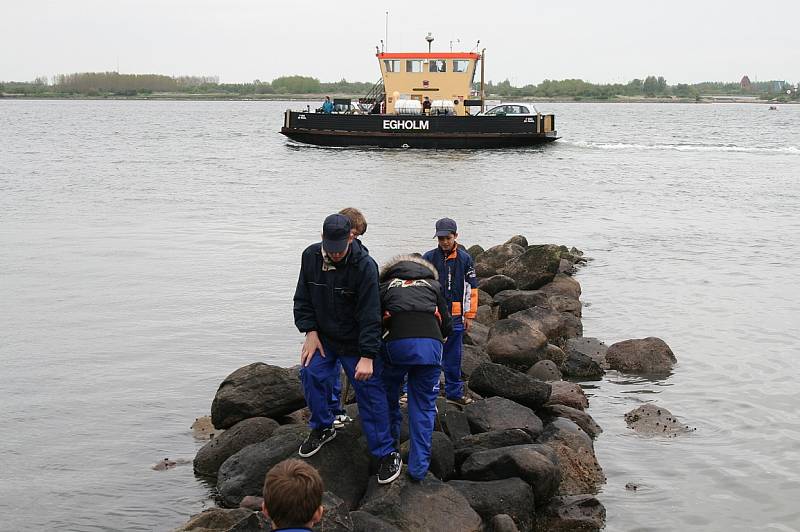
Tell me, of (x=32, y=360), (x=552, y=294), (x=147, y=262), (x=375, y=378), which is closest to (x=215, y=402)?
(x=375, y=378)

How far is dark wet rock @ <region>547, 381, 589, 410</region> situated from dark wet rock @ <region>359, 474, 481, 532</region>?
105 inches

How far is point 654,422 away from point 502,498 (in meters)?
2.99

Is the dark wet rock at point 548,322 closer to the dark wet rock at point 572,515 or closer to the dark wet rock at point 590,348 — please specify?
the dark wet rock at point 590,348

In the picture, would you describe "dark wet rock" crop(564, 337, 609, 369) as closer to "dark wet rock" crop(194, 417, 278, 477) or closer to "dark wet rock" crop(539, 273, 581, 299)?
"dark wet rock" crop(539, 273, 581, 299)

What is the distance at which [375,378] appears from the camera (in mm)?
6492

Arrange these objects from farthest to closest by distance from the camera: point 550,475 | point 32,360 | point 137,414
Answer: point 32,360 → point 137,414 → point 550,475

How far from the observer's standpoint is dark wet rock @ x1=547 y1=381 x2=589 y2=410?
9.02 meters

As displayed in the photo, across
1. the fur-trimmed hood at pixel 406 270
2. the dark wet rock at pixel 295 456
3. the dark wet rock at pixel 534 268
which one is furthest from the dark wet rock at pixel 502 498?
the dark wet rock at pixel 534 268

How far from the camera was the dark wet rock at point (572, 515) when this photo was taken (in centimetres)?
684

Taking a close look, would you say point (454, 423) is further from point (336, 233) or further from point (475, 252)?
point (475, 252)

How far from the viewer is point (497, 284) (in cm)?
1315

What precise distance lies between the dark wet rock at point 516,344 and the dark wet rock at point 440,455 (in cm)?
342

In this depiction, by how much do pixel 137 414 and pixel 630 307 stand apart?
7.97 metres

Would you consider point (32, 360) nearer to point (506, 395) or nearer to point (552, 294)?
point (506, 395)
